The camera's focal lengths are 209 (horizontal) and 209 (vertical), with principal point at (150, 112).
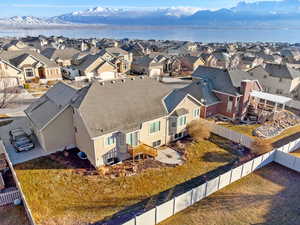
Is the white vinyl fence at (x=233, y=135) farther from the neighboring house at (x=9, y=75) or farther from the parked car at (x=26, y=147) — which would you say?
the neighboring house at (x=9, y=75)

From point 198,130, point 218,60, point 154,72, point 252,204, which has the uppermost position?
point 218,60

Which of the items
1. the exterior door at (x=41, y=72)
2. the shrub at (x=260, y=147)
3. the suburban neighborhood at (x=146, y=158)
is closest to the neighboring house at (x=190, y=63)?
the suburban neighborhood at (x=146, y=158)

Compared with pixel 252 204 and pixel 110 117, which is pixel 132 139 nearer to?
pixel 110 117

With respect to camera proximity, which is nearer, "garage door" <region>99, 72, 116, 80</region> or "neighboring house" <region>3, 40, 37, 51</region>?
"garage door" <region>99, 72, 116, 80</region>

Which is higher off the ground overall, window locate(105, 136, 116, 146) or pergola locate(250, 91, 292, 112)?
pergola locate(250, 91, 292, 112)

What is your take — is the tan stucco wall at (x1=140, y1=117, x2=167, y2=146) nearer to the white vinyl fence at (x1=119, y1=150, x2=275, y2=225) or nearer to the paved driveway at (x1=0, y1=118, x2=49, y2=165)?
the white vinyl fence at (x1=119, y1=150, x2=275, y2=225)

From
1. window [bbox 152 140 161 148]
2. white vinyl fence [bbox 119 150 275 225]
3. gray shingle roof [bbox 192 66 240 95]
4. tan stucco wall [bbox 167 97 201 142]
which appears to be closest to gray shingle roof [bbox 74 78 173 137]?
tan stucco wall [bbox 167 97 201 142]

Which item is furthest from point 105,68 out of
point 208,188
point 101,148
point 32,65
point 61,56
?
point 208,188
